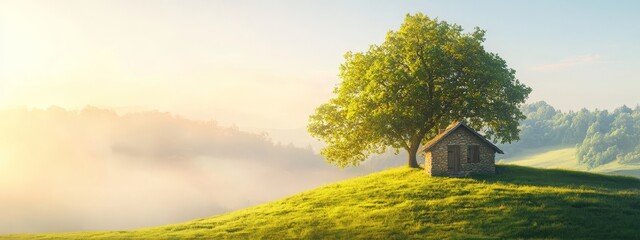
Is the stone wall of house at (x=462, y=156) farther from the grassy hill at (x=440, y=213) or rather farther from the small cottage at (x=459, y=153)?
the grassy hill at (x=440, y=213)

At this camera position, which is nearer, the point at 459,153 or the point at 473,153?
the point at 459,153

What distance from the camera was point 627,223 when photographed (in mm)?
36125

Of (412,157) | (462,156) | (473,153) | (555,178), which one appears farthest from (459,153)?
(555,178)

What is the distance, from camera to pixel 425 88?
193 feet

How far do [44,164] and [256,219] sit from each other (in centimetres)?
17851

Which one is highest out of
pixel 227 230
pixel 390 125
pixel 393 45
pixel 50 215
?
pixel 393 45

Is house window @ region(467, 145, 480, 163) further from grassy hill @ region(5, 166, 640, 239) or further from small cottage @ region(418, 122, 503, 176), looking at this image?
grassy hill @ region(5, 166, 640, 239)

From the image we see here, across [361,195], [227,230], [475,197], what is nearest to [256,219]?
[227,230]

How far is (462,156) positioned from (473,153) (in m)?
1.28

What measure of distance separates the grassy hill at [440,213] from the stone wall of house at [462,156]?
1.96 meters

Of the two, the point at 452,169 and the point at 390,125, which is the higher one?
the point at 390,125

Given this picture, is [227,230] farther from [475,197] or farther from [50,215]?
[50,215]

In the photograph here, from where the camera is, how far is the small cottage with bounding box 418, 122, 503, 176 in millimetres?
55469

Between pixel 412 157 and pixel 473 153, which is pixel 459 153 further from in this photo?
pixel 412 157
